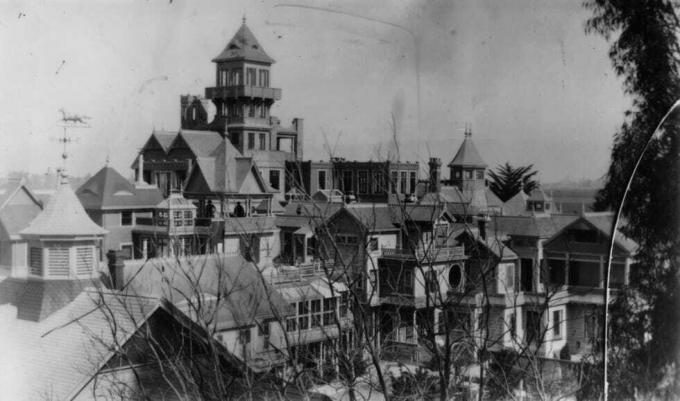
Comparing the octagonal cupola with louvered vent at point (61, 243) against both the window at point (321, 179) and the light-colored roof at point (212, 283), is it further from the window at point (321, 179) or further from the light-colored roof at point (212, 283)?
the window at point (321, 179)

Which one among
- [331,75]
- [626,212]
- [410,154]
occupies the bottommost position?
[626,212]

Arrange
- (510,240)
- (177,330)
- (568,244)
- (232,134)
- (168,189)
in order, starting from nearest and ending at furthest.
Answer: (177,330)
(568,244)
(510,240)
(168,189)
(232,134)

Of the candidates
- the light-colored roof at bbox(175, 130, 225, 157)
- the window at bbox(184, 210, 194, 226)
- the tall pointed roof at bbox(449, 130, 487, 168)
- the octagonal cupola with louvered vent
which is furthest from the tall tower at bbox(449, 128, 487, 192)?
the light-colored roof at bbox(175, 130, 225, 157)

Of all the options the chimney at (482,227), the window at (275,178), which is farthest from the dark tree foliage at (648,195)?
the window at (275,178)

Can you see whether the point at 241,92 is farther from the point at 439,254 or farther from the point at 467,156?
the point at 439,254

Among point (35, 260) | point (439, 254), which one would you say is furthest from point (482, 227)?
point (35, 260)

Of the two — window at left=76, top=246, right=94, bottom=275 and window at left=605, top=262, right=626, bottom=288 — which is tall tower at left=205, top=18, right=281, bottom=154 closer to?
window at left=76, top=246, right=94, bottom=275

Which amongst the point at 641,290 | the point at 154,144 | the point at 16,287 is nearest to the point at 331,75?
the point at 641,290

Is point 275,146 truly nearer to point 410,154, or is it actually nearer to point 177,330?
point 410,154
